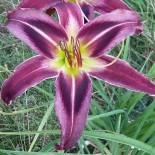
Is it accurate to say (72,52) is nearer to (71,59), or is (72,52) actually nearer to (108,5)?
(71,59)

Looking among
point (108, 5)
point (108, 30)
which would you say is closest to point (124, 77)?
point (108, 30)

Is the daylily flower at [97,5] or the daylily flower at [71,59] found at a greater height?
the daylily flower at [97,5]

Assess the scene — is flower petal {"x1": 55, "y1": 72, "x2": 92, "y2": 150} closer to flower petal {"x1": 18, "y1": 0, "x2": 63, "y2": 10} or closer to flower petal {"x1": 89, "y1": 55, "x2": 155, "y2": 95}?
flower petal {"x1": 89, "y1": 55, "x2": 155, "y2": 95}

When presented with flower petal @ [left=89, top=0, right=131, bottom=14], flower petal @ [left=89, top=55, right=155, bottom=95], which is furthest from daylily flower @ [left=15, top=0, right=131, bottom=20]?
flower petal @ [left=89, top=55, right=155, bottom=95]

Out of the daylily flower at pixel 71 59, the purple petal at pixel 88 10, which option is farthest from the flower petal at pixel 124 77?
the purple petal at pixel 88 10

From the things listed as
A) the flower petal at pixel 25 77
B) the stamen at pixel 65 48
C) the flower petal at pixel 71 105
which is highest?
the stamen at pixel 65 48

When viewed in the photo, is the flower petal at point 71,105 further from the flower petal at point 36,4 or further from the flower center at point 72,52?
the flower petal at point 36,4

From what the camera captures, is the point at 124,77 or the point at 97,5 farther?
the point at 97,5
